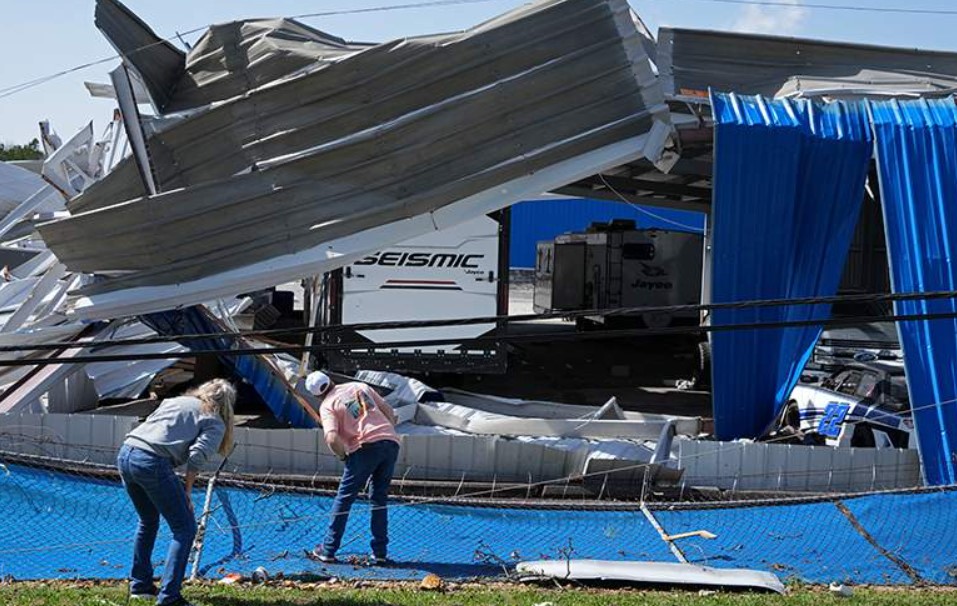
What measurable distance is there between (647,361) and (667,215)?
245 inches

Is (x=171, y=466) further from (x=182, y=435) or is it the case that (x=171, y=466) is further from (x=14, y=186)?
(x=14, y=186)

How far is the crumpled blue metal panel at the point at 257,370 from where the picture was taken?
40.8 feet

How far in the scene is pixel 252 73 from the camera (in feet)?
40.8

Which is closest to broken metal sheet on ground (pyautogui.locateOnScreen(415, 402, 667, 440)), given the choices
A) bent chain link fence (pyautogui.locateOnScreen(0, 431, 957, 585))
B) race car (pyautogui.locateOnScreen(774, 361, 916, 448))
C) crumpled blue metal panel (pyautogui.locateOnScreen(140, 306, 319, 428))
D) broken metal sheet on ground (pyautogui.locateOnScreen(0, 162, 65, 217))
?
race car (pyautogui.locateOnScreen(774, 361, 916, 448))

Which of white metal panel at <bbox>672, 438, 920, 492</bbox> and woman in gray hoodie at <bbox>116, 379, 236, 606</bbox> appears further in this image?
white metal panel at <bbox>672, 438, 920, 492</bbox>

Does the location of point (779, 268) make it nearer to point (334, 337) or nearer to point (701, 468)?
point (701, 468)

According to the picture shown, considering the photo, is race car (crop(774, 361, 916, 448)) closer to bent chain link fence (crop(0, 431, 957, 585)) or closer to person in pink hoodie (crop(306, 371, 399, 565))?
bent chain link fence (crop(0, 431, 957, 585))

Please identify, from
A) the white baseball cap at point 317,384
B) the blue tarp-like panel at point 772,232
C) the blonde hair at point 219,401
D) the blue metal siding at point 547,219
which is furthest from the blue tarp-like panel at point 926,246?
the blue metal siding at point 547,219

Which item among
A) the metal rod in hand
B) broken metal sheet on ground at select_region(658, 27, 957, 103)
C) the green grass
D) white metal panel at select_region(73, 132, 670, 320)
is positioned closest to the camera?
the green grass

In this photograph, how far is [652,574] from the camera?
7652mm

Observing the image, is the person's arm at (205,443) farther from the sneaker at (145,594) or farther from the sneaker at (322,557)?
the sneaker at (322,557)

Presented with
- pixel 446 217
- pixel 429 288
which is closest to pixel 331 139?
pixel 446 217

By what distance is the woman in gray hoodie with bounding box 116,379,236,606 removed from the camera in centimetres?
659

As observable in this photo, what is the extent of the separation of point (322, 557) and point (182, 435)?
195cm
